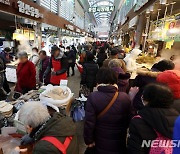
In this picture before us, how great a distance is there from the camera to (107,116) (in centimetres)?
193

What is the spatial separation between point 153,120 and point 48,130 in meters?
0.89

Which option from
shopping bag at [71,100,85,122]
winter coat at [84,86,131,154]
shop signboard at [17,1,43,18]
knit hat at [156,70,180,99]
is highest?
shop signboard at [17,1,43,18]

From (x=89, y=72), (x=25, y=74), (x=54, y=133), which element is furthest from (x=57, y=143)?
(x=89, y=72)

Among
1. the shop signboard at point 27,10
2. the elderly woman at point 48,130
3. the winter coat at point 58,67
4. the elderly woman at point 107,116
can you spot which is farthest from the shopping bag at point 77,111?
the shop signboard at point 27,10

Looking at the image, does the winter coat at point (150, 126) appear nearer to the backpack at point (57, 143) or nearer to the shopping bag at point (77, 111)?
the backpack at point (57, 143)

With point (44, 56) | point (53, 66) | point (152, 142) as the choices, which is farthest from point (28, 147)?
point (44, 56)

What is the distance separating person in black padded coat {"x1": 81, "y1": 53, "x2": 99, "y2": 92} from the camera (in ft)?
14.0

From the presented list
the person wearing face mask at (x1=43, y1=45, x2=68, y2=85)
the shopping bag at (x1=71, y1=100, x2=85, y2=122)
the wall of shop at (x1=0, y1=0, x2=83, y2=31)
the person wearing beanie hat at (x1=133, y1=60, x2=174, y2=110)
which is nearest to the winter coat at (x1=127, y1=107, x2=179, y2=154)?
the person wearing beanie hat at (x1=133, y1=60, x2=174, y2=110)

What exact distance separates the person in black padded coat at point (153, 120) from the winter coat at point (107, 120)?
0.46 metres

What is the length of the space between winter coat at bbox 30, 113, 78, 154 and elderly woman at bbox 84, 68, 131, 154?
51 cm

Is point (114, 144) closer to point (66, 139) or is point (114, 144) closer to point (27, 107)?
point (66, 139)

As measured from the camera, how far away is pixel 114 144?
200 centimetres

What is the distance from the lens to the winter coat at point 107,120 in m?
1.94

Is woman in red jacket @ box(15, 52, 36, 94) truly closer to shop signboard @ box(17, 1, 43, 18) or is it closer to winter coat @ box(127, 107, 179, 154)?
winter coat @ box(127, 107, 179, 154)
